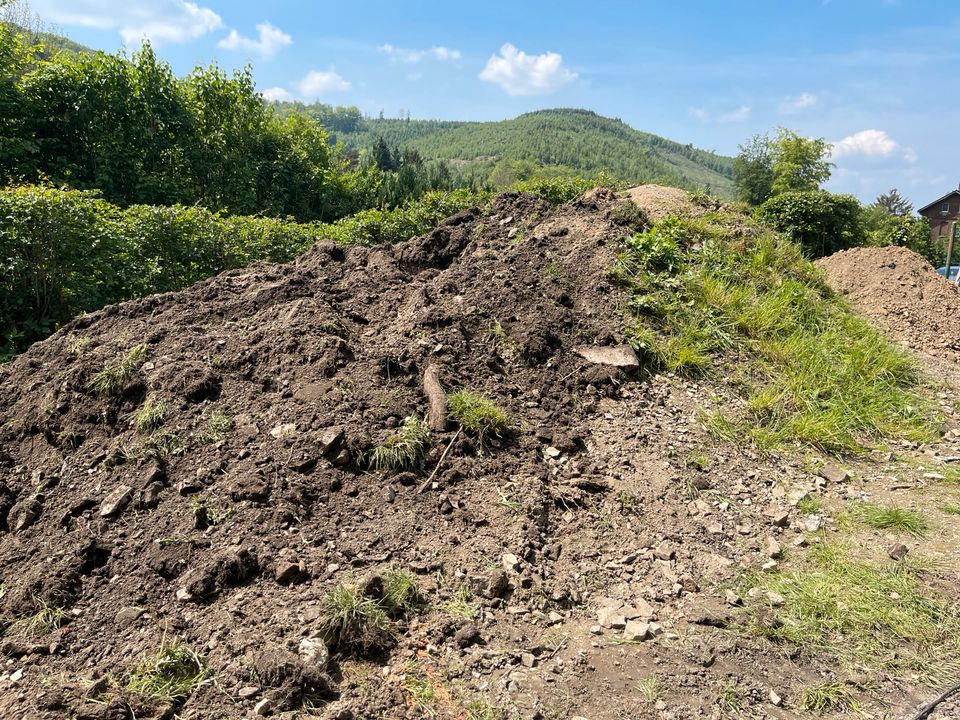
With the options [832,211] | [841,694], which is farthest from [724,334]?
[832,211]

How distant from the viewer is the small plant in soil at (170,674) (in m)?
2.37

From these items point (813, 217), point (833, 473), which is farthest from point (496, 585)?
point (813, 217)

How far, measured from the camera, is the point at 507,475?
3.75 metres

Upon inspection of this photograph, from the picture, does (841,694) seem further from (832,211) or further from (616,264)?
(832,211)

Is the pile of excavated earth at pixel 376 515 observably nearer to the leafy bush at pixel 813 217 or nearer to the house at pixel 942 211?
the leafy bush at pixel 813 217

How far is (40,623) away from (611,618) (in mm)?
2704

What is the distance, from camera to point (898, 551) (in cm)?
345

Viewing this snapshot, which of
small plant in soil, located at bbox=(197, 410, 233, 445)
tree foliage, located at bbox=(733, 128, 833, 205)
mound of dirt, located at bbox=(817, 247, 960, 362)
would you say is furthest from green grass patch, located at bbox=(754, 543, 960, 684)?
tree foliage, located at bbox=(733, 128, 833, 205)

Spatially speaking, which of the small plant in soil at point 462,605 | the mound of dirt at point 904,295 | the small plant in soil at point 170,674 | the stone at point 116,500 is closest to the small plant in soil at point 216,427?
the stone at point 116,500

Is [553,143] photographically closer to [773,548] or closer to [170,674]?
[773,548]

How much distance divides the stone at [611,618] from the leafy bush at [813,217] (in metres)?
13.4

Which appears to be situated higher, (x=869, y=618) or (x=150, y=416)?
(x=150, y=416)

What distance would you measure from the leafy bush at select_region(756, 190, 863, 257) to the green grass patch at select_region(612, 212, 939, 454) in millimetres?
8725

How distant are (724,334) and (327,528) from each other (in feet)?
13.0
